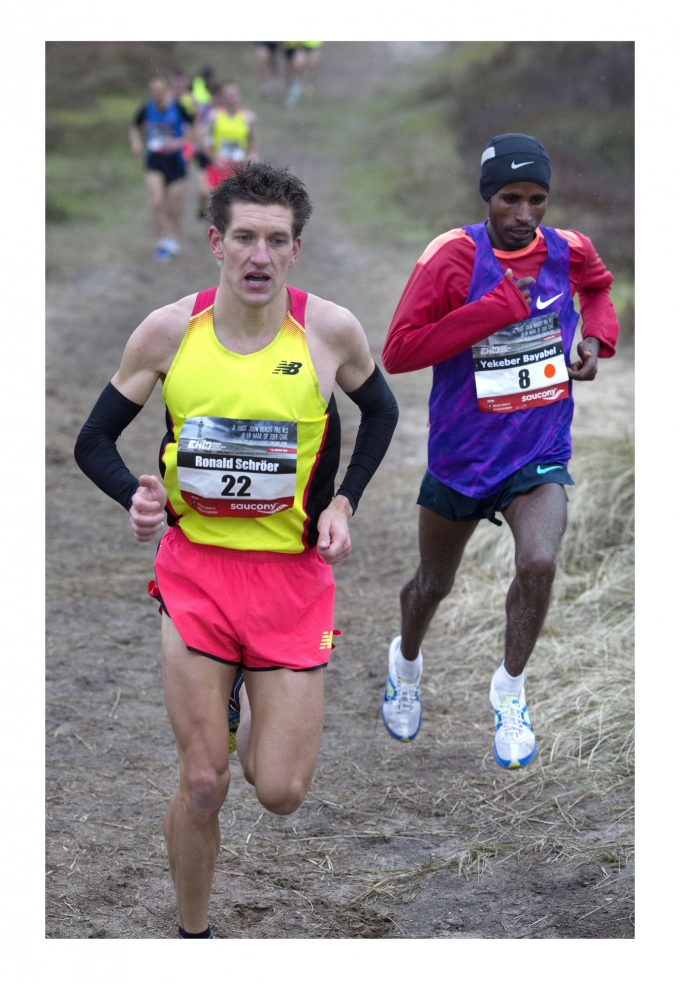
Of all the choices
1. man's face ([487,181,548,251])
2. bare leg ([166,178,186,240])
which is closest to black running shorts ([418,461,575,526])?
man's face ([487,181,548,251])

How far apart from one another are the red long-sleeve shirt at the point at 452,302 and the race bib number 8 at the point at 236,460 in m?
0.79

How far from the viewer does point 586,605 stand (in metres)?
6.51

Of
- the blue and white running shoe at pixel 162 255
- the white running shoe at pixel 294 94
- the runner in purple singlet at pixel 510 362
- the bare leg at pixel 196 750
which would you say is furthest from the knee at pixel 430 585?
the white running shoe at pixel 294 94

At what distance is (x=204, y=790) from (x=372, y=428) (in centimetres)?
119

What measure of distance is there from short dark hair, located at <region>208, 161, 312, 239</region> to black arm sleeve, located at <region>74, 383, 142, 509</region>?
22.2 inches

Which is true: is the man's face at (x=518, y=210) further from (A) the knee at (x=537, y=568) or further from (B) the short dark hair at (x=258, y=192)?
(A) the knee at (x=537, y=568)

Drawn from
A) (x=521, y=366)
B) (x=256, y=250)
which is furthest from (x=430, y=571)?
(x=256, y=250)

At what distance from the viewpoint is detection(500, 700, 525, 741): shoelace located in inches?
164

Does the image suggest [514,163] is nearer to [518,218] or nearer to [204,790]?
[518,218]

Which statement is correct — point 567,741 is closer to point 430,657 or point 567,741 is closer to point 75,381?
point 430,657

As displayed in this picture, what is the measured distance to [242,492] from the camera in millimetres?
3291

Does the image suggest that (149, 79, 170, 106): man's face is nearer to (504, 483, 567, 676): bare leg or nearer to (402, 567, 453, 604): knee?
(402, 567, 453, 604): knee

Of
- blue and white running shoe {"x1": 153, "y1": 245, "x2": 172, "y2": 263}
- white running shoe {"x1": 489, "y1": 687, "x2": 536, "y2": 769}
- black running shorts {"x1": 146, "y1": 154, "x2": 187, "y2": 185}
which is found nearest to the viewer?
white running shoe {"x1": 489, "y1": 687, "x2": 536, "y2": 769}

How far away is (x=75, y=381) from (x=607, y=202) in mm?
6592
